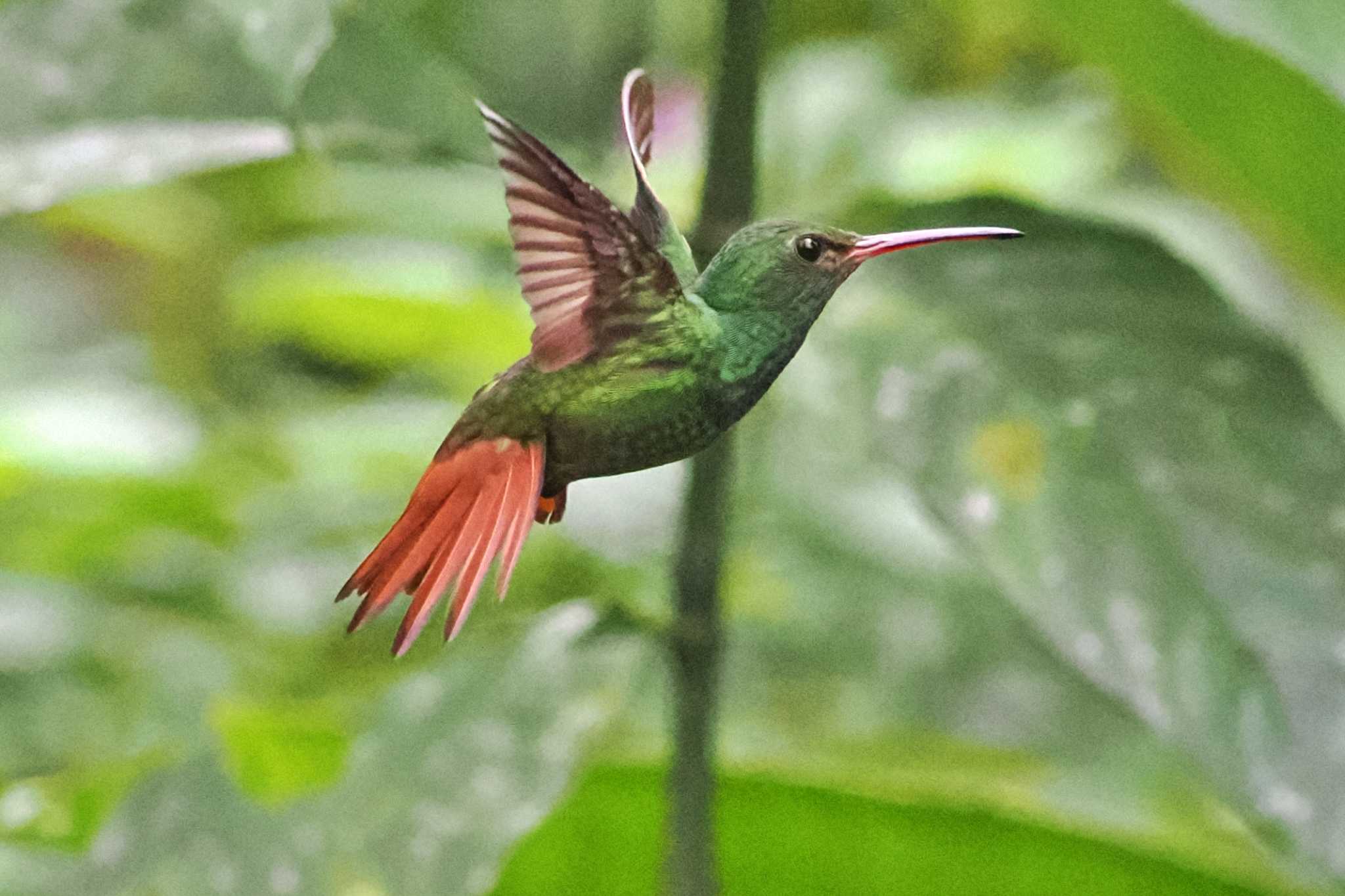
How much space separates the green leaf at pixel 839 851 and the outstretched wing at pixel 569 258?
462 mm

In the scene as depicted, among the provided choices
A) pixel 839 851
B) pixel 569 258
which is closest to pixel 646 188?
pixel 569 258

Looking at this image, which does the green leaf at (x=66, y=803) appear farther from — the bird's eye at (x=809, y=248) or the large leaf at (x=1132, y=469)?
the bird's eye at (x=809, y=248)

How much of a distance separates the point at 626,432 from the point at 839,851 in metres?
0.46

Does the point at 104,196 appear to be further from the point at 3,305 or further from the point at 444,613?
the point at 444,613

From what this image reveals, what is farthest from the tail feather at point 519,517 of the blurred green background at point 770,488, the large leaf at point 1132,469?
the large leaf at point 1132,469

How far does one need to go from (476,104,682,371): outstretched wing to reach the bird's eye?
0.02 metres

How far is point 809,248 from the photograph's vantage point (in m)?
0.17

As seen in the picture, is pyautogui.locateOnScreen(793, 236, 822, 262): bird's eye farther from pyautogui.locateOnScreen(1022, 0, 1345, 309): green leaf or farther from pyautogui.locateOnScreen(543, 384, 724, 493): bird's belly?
pyautogui.locateOnScreen(1022, 0, 1345, 309): green leaf

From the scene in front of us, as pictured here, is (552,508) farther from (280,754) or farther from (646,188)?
(280,754)

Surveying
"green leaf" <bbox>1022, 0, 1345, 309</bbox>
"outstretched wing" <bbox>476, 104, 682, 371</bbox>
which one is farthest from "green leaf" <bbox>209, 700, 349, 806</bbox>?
"outstretched wing" <bbox>476, 104, 682, 371</bbox>

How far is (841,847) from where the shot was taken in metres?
0.59

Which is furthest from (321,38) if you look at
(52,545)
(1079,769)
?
(1079,769)

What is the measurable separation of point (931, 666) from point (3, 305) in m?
1.26

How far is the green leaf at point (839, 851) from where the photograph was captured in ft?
1.94
